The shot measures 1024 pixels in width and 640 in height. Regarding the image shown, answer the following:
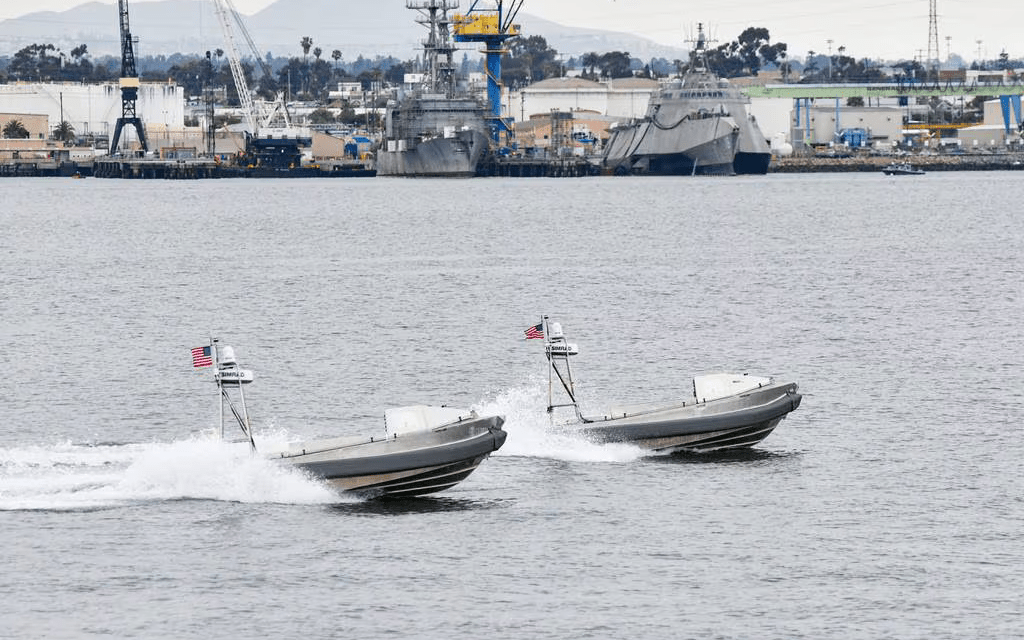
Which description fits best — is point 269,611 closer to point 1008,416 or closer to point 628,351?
point 1008,416

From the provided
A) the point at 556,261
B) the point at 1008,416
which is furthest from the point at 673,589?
the point at 556,261

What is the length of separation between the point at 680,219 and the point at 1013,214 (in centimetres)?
3641

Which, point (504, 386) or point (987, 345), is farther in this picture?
point (987, 345)

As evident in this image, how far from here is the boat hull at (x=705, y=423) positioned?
1740 inches

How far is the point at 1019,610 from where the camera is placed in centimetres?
3105

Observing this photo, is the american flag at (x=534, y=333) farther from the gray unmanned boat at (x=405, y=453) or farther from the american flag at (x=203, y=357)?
the american flag at (x=203, y=357)

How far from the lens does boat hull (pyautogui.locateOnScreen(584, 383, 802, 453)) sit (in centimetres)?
4419

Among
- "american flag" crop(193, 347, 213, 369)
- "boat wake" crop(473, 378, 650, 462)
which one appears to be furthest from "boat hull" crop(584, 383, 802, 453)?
"american flag" crop(193, 347, 213, 369)

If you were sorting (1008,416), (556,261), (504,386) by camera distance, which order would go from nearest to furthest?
(1008,416), (504,386), (556,261)

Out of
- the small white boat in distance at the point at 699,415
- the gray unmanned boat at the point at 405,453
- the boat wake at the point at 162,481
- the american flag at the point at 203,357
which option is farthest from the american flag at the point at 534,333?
the american flag at the point at 203,357

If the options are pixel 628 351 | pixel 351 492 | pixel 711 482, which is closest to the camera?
pixel 351 492

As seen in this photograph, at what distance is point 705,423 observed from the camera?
44281mm

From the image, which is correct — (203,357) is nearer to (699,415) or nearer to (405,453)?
(405,453)

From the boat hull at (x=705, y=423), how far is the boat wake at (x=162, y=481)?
29.3ft
